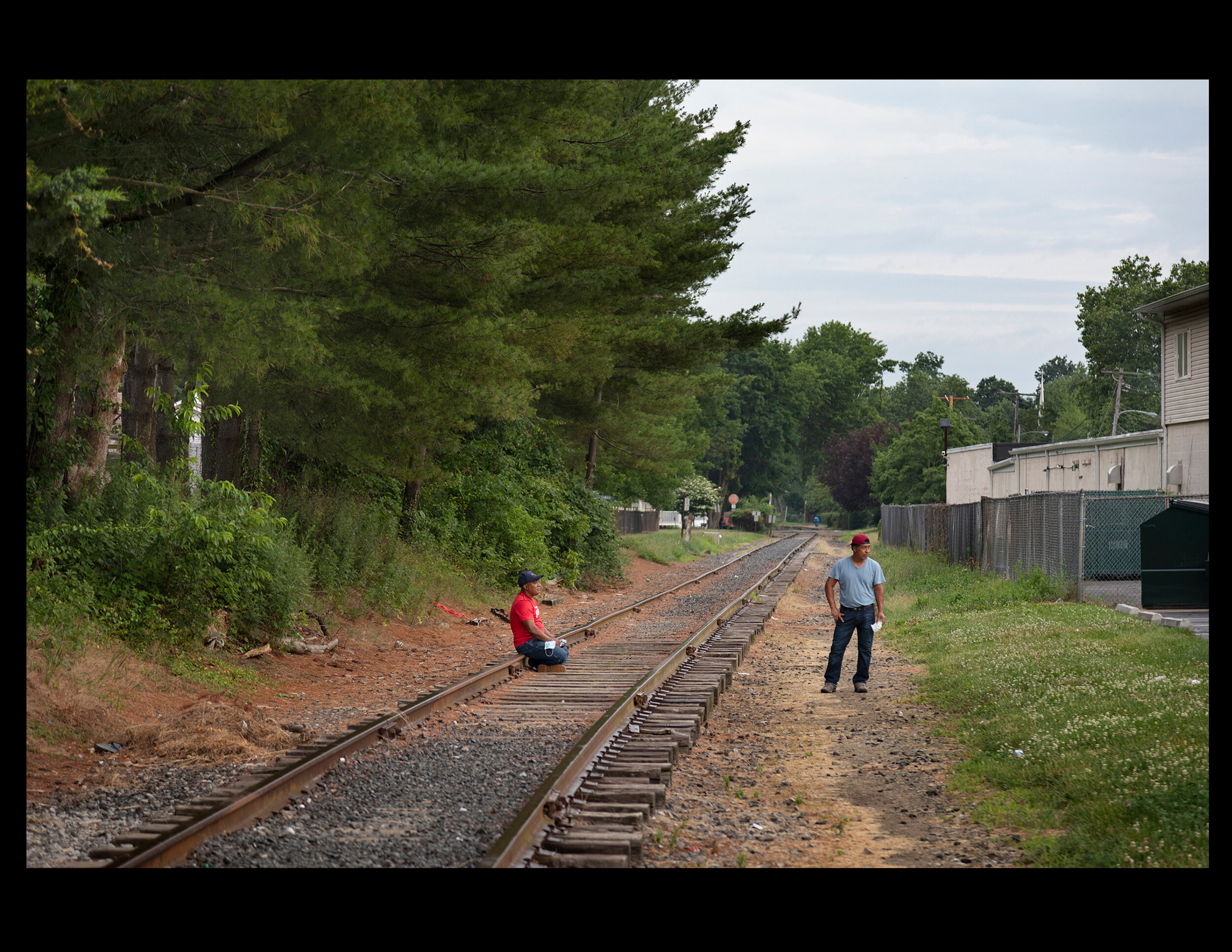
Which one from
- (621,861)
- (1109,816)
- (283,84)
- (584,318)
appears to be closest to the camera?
(621,861)

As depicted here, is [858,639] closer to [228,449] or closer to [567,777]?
[567,777]

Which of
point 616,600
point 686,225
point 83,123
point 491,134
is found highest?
point 686,225

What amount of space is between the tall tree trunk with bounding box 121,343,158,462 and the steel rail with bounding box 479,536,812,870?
768cm

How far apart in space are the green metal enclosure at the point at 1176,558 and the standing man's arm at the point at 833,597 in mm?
5883

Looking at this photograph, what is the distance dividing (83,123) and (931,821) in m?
7.83

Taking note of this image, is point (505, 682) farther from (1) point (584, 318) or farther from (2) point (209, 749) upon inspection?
(1) point (584, 318)

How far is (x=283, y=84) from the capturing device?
8414 mm

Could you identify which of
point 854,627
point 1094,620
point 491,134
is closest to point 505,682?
point 854,627

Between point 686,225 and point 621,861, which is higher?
point 686,225

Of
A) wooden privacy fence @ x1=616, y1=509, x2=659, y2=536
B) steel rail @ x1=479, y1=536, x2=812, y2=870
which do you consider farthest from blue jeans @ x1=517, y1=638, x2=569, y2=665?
wooden privacy fence @ x1=616, y1=509, x2=659, y2=536

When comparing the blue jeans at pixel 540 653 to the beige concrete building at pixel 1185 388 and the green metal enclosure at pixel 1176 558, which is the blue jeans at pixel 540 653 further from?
the beige concrete building at pixel 1185 388

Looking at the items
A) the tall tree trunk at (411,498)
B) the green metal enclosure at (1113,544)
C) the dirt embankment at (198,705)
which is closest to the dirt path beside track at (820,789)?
the dirt embankment at (198,705)

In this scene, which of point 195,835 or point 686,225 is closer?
point 195,835

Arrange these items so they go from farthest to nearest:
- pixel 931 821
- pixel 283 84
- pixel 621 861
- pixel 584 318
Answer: pixel 584 318, pixel 283 84, pixel 931 821, pixel 621 861
